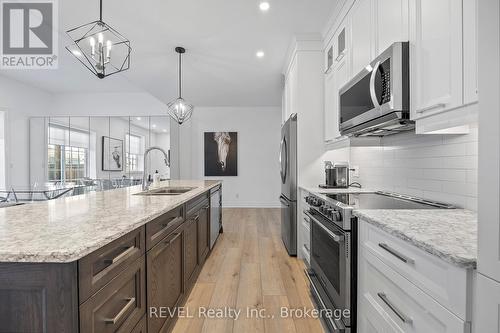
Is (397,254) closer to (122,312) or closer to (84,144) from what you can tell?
(122,312)

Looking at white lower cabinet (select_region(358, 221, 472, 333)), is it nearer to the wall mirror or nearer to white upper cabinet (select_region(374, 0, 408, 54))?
white upper cabinet (select_region(374, 0, 408, 54))


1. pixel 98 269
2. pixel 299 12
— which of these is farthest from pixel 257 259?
pixel 299 12

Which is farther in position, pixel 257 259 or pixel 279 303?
pixel 257 259

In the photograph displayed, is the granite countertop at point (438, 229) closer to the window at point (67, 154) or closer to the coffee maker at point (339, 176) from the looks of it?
the coffee maker at point (339, 176)

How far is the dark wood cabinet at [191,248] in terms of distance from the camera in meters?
2.14

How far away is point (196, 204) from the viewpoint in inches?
96.8

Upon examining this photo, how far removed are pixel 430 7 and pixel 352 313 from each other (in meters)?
1.66

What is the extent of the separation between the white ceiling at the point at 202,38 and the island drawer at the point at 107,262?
8.00 ft

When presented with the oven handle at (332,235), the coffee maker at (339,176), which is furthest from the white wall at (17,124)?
the oven handle at (332,235)

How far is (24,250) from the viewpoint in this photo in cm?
80

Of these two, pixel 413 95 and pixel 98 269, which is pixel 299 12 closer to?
pixel 413 95

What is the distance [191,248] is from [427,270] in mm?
1842

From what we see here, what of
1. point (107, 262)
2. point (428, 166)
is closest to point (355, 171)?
point (428, 166)

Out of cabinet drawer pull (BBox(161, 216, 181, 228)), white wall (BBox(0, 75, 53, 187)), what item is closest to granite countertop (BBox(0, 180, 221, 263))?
cabinet drawer pull (BBox(161, 216, 181, 228))
